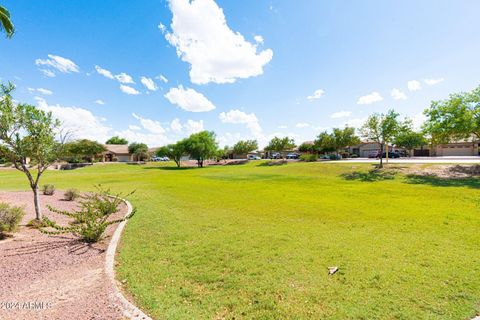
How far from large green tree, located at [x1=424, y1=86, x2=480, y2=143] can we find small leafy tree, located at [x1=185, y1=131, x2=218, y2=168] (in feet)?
132

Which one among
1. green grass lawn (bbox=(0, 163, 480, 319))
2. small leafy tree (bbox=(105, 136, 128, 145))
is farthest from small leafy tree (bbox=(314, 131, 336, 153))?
small leafy tree (bbox=(105, 136, 128, 145))

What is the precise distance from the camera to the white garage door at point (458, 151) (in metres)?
46.2

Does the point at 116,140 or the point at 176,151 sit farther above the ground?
the point at 116,140

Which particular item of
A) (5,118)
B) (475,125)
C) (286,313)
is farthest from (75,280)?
(475,125)

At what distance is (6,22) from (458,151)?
7241cm

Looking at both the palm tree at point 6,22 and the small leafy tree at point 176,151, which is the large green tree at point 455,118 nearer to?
the palm tree at point 6,22

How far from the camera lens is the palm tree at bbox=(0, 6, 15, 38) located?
953 cm

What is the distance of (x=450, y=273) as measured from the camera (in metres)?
4.30

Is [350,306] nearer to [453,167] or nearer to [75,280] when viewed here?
[75,280]

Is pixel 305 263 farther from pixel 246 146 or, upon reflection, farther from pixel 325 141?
pixel 246 146

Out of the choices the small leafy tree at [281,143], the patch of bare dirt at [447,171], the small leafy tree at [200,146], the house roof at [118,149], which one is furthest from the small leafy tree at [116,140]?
the patch of bare dirt at [447,171]

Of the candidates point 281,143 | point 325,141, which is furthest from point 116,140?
point 325,141

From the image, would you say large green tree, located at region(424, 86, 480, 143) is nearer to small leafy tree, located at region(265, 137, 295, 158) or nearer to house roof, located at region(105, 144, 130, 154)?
small leafy tree, located at region(265, 137, 295, 158)

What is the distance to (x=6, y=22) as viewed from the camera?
980cm
